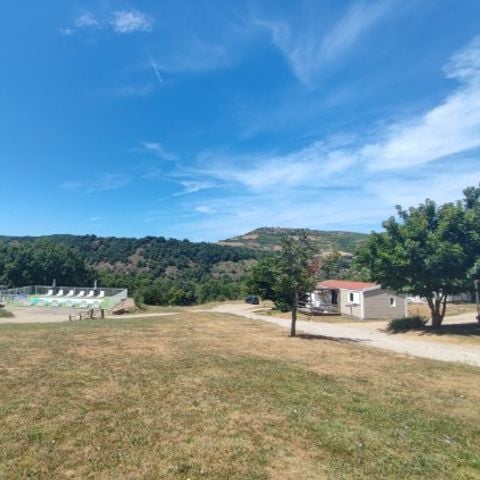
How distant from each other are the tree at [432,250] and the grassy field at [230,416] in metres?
9.15

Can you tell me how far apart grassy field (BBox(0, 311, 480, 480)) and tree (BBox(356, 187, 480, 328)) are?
9148mm

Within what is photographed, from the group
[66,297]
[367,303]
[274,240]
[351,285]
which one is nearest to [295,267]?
[367,303]

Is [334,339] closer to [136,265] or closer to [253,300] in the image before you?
[253,300]

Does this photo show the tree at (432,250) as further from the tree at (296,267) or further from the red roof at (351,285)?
the red roof at (351,285)

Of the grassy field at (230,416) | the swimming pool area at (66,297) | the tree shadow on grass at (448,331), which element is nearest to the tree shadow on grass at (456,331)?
the tree shadow on grass at (448,331)

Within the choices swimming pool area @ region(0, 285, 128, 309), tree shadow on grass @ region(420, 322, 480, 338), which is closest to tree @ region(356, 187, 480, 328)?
tree shadow on grass @ region(420, 322, 480, 338)

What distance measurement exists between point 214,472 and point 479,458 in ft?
12.9

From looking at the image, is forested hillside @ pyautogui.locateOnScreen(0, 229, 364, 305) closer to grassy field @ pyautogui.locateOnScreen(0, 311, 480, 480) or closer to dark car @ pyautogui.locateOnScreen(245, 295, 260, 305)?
dark car @ pyautogui.locateOnScreen(245, 295, 260, 305)

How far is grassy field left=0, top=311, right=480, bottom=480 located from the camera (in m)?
5.71

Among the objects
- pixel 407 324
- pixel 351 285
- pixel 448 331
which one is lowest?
pixel 448 331

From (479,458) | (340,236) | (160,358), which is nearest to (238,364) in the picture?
(160,358)

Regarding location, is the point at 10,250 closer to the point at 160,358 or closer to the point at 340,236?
the point at 160,358

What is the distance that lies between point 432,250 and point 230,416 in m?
17.4

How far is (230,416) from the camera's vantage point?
24.8 feet
